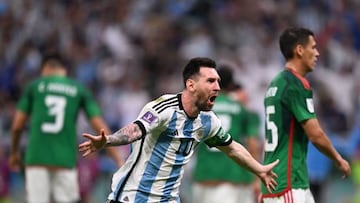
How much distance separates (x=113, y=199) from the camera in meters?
8.70

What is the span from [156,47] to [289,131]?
30.0 ft

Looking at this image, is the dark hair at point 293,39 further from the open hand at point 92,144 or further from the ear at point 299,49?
the open hand at point 92,144

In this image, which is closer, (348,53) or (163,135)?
(163,135)

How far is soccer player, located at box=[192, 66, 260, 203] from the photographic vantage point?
13070mm

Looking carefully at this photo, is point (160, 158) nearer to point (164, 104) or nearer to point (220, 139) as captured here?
point (164, 104)

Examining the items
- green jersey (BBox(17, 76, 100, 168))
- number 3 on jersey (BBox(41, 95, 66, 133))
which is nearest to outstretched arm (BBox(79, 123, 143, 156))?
green jersey (BBox(17, 76, 100, 168))

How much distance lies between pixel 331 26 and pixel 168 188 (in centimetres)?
955

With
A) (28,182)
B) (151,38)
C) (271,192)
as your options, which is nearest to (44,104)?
(28,182)

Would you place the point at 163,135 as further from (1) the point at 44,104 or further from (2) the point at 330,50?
(2) the point at 330,50

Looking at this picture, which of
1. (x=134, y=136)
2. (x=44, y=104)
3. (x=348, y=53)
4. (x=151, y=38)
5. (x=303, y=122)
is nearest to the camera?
(x=134, y=136)

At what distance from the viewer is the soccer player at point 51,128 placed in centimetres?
1302

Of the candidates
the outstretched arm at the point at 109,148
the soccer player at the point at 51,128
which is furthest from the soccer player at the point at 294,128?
the soccer player at the point at 51,128

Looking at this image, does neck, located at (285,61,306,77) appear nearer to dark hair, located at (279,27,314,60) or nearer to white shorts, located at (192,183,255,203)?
dark hair, located at (279,27,314,60)

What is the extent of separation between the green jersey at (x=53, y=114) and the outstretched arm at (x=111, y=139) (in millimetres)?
4749
